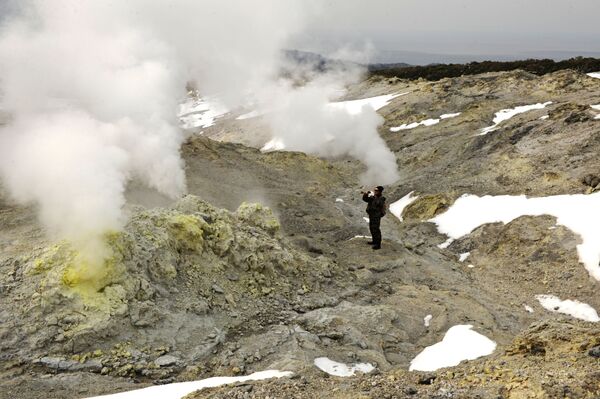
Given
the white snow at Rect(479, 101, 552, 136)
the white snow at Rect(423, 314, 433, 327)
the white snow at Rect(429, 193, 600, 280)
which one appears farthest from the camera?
the white snow at Rect(479, 101, 552, 136)

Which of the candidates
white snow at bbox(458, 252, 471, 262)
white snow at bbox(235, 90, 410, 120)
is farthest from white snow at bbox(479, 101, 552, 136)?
white snow at bbox(458, 252, 471, 262)

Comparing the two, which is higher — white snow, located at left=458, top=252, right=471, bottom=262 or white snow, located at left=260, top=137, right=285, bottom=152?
white snow, located at left=260, top=137, right=285, bottom=152

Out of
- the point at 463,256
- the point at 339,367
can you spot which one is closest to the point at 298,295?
the point at 339,367

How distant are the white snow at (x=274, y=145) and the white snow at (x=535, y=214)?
18.6 m

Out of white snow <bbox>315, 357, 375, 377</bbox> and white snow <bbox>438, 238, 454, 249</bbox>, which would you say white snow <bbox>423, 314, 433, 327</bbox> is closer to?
white snow <bbox>315, 357, 375, 377</bbox>

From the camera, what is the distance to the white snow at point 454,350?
321 inches

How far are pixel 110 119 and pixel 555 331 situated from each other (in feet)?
46.3

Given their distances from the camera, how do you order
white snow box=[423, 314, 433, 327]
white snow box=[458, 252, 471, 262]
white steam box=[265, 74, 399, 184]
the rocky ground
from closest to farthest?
the rocky ground < white snow box=[423, 314, 433, 327] < white snow box=[458, 252, 471, 262] < white steam box=[265, 74, 399, 184]

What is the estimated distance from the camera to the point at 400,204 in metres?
21.0

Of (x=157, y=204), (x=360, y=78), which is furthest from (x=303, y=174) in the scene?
(x=360, y=78)

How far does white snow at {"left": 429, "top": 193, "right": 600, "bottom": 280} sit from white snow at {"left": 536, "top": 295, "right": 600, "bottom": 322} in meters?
1.25

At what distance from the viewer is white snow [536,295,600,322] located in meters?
11.2

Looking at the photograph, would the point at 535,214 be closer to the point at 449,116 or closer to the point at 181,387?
the point at 181,387

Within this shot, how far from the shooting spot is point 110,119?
1491cm
